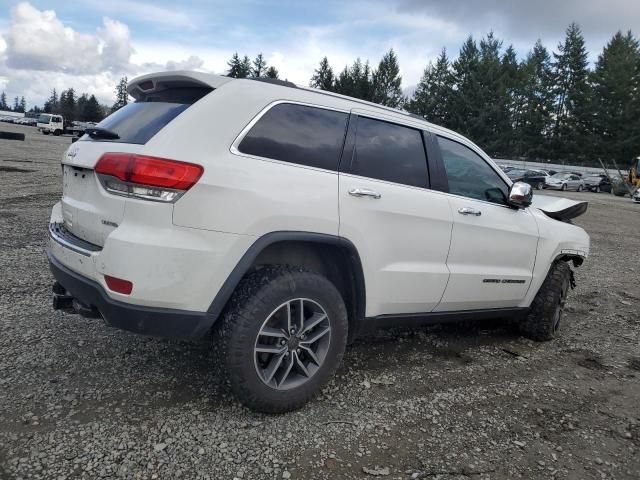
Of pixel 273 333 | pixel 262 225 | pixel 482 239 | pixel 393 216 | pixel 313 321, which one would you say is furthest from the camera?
pixel 482 239

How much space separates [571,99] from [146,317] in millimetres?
73596

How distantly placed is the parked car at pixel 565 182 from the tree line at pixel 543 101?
23.3 metres

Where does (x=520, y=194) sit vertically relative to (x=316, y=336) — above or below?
above

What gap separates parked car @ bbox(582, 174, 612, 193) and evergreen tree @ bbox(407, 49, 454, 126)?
2794cm

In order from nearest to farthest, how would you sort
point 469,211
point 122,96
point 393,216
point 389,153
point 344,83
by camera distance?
point 393,216
point 389,153
point 469,211
point 344,83
point 122,96

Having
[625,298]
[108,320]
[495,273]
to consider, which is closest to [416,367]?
[495,273]

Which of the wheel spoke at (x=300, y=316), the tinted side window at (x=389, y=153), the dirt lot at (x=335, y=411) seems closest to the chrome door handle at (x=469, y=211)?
the tinted side window at (x=389, y=153)

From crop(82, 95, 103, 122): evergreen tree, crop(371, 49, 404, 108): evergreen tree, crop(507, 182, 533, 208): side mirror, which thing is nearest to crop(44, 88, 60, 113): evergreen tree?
crop(82, 95, 103, 122): evergreen tree

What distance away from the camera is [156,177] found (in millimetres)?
2508

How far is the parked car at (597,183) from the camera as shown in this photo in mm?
40719

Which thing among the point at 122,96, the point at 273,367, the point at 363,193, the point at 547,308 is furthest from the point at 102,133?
the point at 122,96

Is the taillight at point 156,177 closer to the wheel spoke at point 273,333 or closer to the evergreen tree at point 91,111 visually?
the wheel spoke at point 273,333

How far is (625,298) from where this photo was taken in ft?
21.9

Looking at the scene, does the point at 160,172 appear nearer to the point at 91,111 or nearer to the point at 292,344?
the point at 292,344
